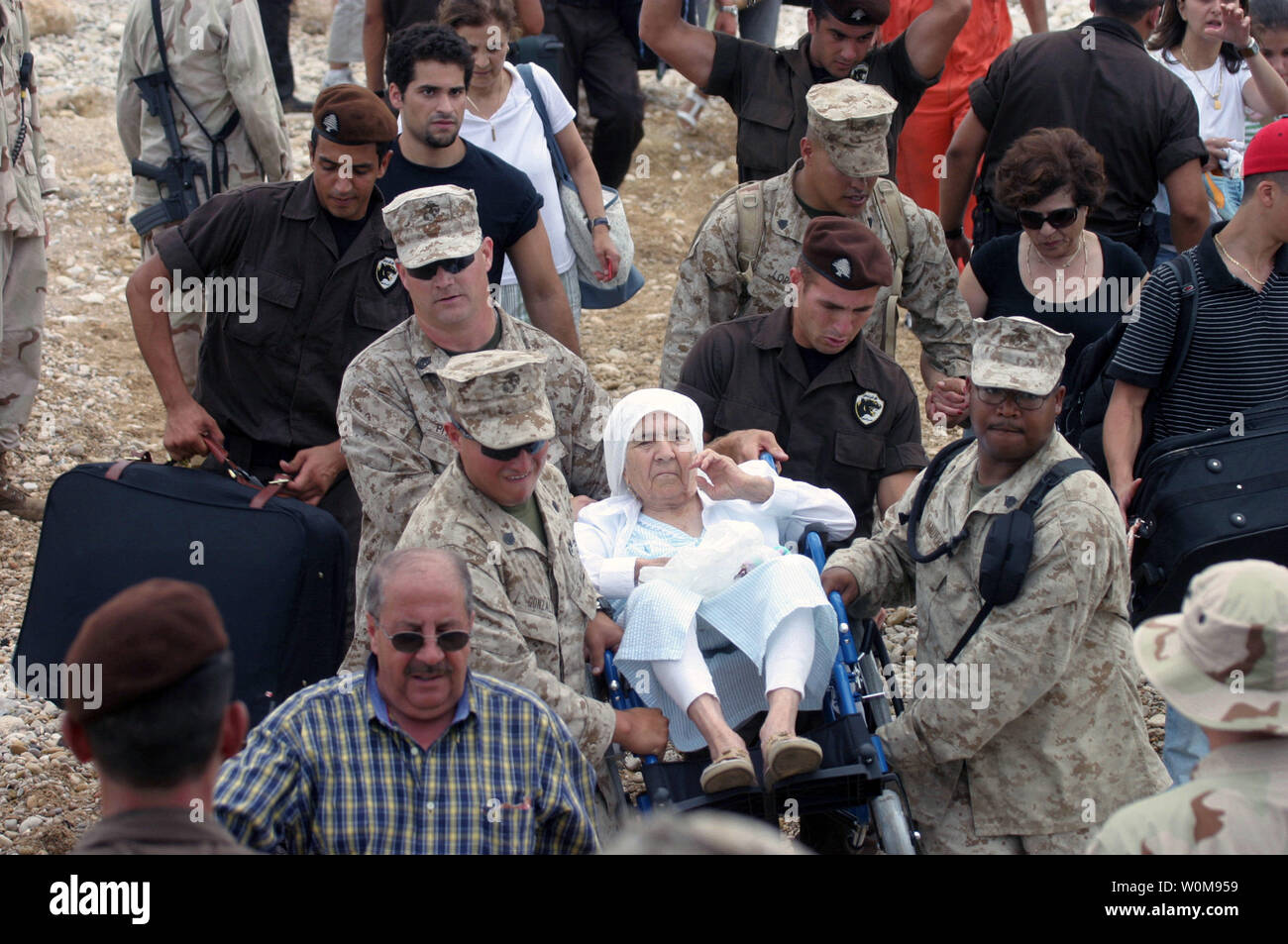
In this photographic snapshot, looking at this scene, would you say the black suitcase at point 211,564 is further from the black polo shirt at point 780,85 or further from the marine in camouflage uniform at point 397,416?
the black polo shirt at point 780,85

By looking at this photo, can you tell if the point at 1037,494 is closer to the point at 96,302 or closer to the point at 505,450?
the point at 505,450

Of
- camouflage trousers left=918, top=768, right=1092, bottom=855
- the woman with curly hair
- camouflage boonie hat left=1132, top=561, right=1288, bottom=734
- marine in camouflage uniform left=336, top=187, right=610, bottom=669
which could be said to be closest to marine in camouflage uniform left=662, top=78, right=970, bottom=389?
the woman with curly hair

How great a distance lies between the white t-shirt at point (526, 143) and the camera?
5996 millimetres

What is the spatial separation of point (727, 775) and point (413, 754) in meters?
0.87

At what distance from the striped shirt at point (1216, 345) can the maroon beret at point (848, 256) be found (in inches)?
33.1

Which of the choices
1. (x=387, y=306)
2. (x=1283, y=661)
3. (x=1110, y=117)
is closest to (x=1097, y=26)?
(x=1110, y=117)

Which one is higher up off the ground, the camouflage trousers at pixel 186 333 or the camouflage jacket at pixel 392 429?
the camouflage jacket at pixel 392 429

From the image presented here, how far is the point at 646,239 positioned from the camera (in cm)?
1064

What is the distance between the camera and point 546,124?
6.25 metres

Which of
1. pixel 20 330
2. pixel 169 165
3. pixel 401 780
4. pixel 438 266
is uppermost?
pixel 438 266

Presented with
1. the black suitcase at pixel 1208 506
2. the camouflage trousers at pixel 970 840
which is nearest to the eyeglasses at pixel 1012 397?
the black suitcase at pixel 1208 506

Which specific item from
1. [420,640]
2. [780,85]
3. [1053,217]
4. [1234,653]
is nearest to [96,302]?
[780,85]

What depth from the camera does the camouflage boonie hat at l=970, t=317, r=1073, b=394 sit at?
3.78 m

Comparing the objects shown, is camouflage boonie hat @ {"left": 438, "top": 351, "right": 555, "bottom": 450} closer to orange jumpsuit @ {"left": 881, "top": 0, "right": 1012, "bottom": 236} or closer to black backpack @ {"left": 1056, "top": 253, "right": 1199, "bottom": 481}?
black backpack @ {"left": 1056, "top": 253, "right": 1199, "bottom": 481}
